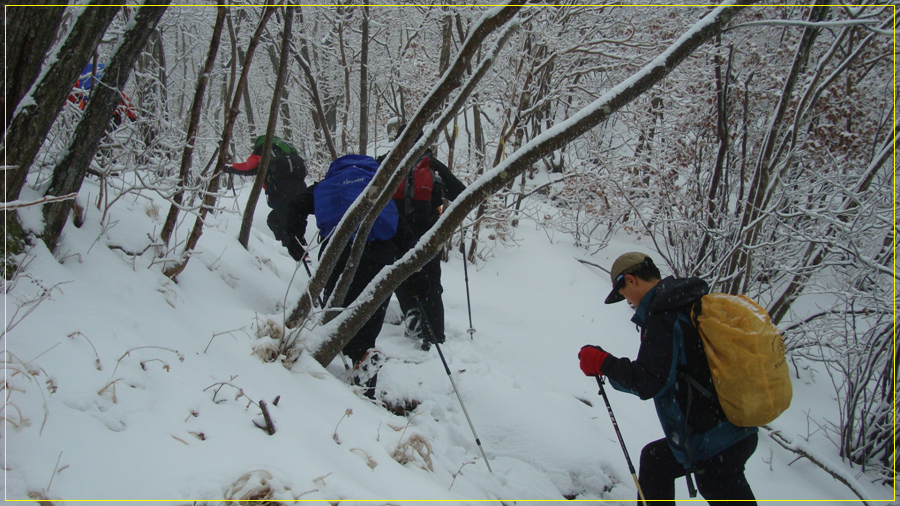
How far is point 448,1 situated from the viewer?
6.96 metres

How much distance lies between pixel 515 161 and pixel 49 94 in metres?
1.86

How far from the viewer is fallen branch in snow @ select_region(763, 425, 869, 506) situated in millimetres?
3025

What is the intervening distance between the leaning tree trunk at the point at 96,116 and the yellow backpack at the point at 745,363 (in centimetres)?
286

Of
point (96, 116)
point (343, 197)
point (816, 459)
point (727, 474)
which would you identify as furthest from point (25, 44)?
point (816, 459)

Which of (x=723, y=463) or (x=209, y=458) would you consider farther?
(x=723, y=463)

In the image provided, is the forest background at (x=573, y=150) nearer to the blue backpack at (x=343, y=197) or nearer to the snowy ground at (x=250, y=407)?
the snowy ground at (x=250, y=407)

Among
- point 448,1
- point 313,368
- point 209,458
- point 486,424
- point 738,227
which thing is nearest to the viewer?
point 209,458

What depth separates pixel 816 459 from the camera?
3207 millimetres

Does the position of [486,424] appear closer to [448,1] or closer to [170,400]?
[170,400]

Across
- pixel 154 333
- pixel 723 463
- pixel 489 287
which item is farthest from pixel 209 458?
pixel 489 287

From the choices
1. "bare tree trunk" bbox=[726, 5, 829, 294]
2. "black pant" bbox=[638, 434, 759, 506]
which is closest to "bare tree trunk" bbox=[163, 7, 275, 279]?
"black pant" bbox=[638, 434, 759, 506]

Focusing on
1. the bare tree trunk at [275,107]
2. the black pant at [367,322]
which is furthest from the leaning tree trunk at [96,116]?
the bare tree trunk at [275,107]

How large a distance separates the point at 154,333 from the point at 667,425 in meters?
2.39

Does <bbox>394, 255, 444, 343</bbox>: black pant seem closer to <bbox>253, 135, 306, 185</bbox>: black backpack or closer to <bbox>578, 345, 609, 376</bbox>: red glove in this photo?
<bbox>578, 345, 609, 376</bbox>: red glove
